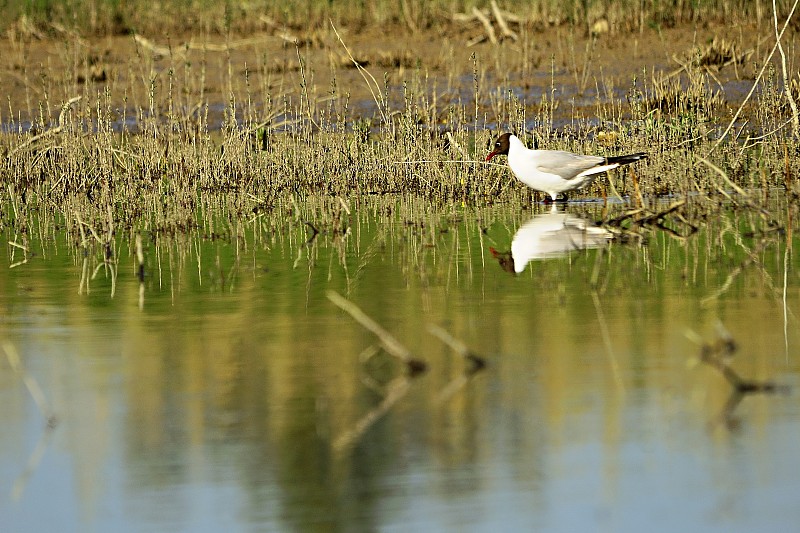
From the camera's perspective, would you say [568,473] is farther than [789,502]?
Yes

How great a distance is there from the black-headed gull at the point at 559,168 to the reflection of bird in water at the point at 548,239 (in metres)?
0.79

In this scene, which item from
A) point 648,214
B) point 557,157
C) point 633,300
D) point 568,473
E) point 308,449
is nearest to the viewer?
point 568,473

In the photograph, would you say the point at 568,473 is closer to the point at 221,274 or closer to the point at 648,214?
the point at 221,274

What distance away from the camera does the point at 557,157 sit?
1170 cm

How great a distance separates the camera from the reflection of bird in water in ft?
28.9

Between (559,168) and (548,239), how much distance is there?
2253 mm

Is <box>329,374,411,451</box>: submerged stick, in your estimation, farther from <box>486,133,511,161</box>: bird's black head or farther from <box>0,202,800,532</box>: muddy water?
<box>486,133,511,161</box>: bird's black head

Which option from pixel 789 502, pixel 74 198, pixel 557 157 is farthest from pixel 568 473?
pixel 74 198

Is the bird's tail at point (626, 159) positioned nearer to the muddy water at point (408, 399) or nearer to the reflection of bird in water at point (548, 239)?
the reflection of bird in water at point (548, 239)

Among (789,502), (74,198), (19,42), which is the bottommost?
(789,502)

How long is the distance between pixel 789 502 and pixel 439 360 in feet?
6.53

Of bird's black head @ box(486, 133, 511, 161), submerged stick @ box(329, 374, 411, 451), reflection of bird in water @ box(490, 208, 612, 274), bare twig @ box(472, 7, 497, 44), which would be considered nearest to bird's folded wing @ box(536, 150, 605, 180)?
reflection of bird in water @ box(490, 208, 612, 274)

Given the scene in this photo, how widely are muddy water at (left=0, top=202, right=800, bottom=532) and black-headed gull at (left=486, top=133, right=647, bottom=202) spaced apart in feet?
9.61

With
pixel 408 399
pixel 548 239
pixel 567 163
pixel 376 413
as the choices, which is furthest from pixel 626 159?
pixel 376 413
